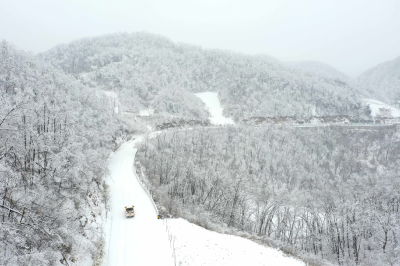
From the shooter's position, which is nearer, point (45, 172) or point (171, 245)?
point (45, 172)

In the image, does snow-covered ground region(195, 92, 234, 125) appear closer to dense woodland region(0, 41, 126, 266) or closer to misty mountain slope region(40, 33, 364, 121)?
misty mountain slope region(40, 33, 364, 121)

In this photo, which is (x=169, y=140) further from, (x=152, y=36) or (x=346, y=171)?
(x=152, y=36)

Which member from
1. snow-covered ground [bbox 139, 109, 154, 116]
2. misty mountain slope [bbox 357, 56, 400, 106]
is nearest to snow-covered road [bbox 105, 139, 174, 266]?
snow-covered ground [bbox 139, 109, 154, 116]

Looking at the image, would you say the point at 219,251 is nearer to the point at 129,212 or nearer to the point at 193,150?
the point at 129,212

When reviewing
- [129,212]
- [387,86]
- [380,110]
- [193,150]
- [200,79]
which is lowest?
[129,212]

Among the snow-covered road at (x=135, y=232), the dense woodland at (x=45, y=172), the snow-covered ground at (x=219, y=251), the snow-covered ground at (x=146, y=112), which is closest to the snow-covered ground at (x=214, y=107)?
the snow-covered ground at (x=146, y=112)

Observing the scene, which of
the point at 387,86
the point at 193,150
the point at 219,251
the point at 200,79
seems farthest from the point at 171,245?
the point at 387,86

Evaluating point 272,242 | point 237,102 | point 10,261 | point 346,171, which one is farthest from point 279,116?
point 10,261
